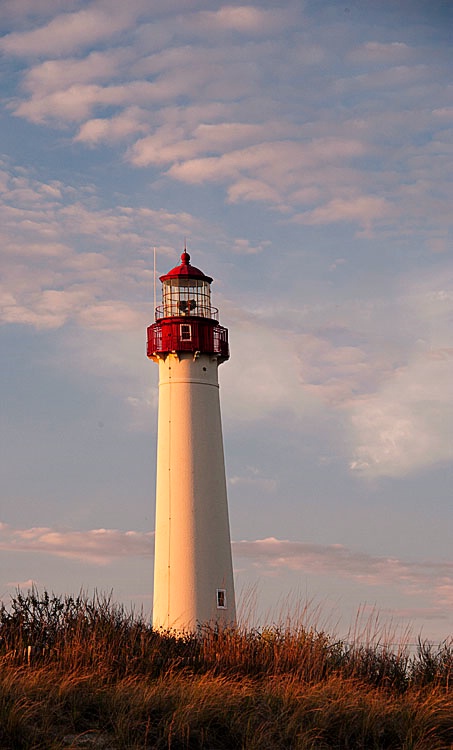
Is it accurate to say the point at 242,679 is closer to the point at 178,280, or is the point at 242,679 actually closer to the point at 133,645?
the point at 133,645

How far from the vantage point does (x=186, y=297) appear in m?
29.7

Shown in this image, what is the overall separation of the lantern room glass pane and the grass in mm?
14162

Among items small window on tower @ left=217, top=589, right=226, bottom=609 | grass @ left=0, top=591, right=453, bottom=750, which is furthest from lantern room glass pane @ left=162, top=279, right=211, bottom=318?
grass @ left=0, top=591, right=453, bottom=750

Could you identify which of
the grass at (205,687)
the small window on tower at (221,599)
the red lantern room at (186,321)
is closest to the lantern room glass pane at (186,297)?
the red lantern room at (186,321)

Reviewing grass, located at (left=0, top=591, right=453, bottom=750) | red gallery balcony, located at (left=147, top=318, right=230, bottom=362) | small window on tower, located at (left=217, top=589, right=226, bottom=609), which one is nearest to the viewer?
grass, located at (left=0, top=591, right=453, bottom=750)

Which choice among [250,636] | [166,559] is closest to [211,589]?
[166,559]

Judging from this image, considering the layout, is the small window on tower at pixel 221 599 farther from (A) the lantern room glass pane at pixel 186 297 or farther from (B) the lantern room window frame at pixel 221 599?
(A) the lantern room glass pane at pixel 186 297

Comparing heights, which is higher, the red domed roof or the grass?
the red domed roof

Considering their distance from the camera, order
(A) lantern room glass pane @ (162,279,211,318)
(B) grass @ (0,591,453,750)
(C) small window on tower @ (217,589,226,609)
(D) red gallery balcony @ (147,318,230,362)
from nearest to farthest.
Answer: (B) grass @ (0,591,453,750) → (C) small window on tower @ (217,589,226,609) → (D) red gallery balcony @ (147,318,230,362) → (A) lantern room glass pane @ (162,279,211,318)

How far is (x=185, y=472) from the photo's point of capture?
2783cm

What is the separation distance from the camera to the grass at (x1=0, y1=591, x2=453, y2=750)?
1149 centimetres

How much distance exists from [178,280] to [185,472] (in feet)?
19.2

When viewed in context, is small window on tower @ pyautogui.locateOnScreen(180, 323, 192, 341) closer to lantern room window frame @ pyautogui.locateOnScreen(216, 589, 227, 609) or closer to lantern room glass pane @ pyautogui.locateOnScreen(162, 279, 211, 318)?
lantern room glass pane @ pyautogui.locateOnScreen(162, 279, 211, 318)

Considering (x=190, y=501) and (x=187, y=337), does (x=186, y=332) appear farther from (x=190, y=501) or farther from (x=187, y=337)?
(x=190, y=501)
